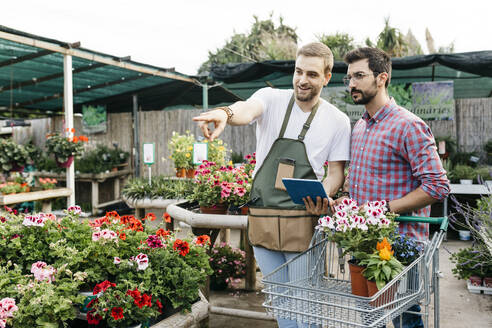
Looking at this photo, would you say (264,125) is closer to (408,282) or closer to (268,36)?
(408,282)

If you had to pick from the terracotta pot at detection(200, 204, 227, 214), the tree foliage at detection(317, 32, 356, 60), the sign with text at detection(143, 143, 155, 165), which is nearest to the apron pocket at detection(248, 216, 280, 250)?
the terracotta pot at detection(200, 204, 227, 214)

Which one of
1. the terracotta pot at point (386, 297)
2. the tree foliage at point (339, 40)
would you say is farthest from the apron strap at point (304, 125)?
the tree foliage at point (339, 40)

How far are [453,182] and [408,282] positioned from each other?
5406 mm

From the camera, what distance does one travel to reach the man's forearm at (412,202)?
69.1 inches

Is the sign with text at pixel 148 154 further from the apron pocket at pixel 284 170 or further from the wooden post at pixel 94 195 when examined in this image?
the wooden post at pixel 94 195

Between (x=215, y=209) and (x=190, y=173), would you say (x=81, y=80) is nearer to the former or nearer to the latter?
(x=190, y=173)

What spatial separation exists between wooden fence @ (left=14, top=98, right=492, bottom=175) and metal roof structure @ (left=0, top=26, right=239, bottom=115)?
0.66 m

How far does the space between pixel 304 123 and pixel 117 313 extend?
1151 mm

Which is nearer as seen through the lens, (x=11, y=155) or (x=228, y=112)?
(x=228, y=112)

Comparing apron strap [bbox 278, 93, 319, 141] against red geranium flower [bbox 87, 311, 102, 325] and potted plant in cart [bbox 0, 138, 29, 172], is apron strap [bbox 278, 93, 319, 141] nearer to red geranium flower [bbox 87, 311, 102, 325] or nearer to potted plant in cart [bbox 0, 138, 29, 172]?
red geranium flower [bbox 87, 311, 102, 325]

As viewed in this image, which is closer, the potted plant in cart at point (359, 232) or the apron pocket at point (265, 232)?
the potted plant in cart at point (359, 232)

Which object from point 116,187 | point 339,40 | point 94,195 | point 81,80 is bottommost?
point 94,195

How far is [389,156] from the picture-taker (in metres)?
1.83

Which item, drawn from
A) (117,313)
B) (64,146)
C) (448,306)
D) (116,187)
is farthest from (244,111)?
(116,187)
